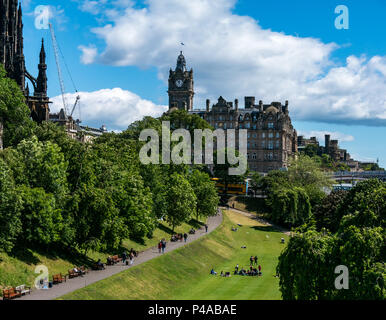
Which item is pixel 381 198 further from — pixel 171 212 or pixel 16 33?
pixel 16 33

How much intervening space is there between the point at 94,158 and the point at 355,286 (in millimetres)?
35450

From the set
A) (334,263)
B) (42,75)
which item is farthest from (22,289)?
(42,75)

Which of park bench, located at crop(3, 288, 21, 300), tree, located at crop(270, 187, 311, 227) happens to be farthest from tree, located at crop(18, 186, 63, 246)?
tree, located at crop(270, 187, 311, 227)

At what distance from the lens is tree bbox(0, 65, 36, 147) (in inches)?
3007

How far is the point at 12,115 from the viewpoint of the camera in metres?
80.6

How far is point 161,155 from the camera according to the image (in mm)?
100188

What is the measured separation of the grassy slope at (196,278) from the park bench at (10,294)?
135 inches

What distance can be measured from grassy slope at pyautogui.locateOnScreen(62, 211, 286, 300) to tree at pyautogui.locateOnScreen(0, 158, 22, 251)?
22.4 feet

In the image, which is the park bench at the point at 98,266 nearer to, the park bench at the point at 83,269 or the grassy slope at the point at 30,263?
the grassy slope at the point at 30,263

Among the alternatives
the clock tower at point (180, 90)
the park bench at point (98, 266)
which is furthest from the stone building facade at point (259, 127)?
the park bench at point (98, 266)

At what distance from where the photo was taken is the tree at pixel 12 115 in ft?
251

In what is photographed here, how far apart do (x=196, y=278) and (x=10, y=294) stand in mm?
Result: 26519

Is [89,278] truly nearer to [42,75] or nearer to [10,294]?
[10,294]
